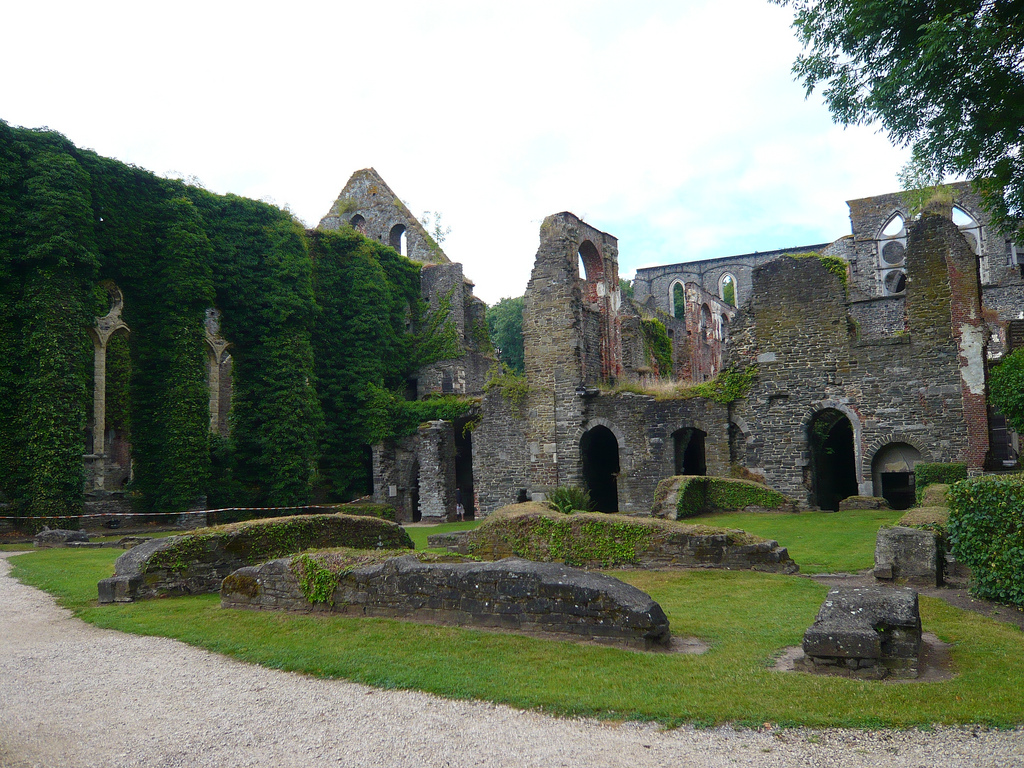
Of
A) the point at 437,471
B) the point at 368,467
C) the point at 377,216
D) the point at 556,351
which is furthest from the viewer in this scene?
the point at 377,216

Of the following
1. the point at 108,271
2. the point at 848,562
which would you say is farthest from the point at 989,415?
the point at 108,271

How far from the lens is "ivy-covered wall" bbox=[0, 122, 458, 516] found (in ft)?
69.1

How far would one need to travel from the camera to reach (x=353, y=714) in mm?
5285

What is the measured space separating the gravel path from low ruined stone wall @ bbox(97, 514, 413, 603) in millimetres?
3349

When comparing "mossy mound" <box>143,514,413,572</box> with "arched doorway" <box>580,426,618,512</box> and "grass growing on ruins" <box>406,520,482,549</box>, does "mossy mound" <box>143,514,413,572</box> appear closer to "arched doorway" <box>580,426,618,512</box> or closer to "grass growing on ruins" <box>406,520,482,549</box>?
"grass growing on ruins" <box>406,520,482,549</box>

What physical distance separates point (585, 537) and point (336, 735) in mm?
7097

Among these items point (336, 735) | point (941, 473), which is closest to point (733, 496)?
point (941, 473)

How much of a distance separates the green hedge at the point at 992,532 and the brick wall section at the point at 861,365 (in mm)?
11674

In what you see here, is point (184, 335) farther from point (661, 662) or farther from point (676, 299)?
point (676, 299)

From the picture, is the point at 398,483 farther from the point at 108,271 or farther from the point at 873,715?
the point at 873,715

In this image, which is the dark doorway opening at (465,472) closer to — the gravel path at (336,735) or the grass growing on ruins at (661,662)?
the grass growing on ruins at (661,662)

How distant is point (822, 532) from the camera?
14.6 metres

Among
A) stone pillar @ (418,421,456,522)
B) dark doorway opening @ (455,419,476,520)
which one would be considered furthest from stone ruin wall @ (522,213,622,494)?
dark doorway opening @ (455,419,476,520)

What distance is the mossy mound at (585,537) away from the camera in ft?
36.3
